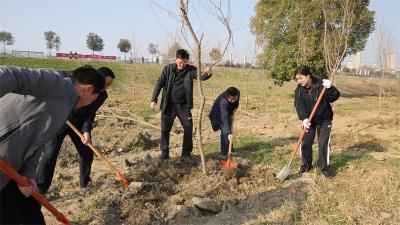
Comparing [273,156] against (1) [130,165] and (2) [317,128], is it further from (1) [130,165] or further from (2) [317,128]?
(1) [130,165]

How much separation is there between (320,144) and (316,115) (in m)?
0.41

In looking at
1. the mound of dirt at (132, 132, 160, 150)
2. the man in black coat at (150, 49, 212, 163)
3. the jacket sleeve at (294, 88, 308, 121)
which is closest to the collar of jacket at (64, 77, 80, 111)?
the man in black coat at (150, 49, 212, 163)

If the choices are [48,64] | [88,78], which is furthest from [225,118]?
[48,64]

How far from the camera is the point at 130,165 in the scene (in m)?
5.86

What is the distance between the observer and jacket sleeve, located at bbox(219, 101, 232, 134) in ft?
19.6

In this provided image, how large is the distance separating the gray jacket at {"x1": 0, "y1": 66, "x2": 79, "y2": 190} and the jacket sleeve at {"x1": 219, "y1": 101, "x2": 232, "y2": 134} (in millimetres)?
3716

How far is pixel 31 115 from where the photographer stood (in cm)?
235

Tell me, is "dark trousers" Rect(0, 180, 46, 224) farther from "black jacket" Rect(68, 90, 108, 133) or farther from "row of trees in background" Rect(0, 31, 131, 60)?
"row of trees in background" Rect(0, 31, 131, 60)

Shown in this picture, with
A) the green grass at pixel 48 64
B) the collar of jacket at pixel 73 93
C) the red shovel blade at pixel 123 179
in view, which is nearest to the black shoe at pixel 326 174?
the red shovel blade at pixel 123 179

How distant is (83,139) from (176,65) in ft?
6.47

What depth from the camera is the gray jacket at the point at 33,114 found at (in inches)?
89.4

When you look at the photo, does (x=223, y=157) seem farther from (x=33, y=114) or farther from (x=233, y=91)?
(x=33, y=114)

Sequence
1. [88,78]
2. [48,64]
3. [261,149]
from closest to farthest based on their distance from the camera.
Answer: [88,78] → [261,149] → [48,64]

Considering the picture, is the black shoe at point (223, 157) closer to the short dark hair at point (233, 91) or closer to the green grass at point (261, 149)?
the green grass at point (261, 149)
